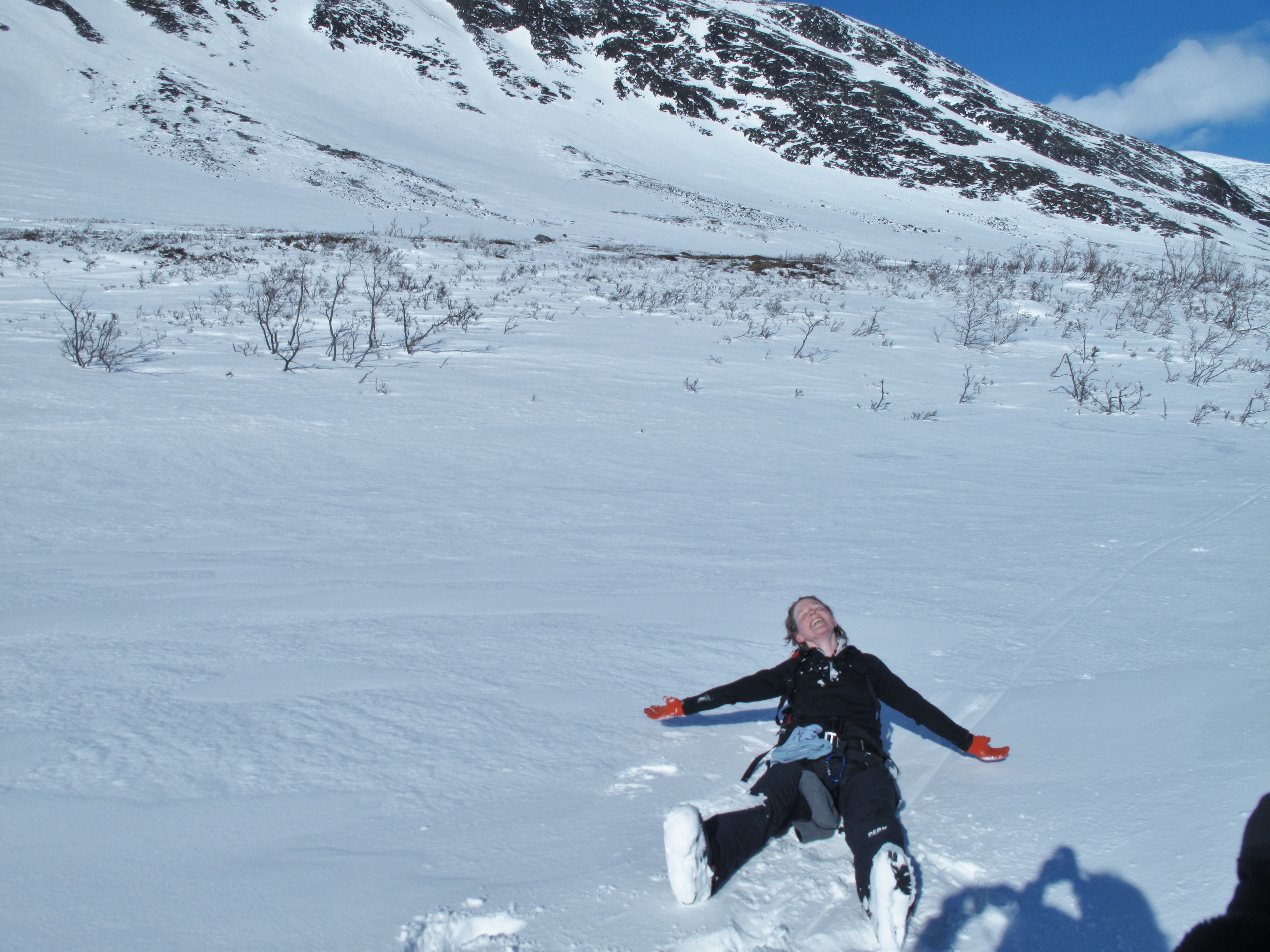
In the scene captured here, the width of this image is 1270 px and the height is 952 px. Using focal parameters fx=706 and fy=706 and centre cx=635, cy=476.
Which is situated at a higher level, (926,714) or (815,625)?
(815,625)

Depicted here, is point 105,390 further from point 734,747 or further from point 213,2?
point 213,2

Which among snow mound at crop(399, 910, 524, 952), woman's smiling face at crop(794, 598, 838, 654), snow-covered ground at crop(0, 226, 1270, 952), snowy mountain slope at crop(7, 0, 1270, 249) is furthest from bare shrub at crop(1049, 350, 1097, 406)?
snowy mountain slope at crop(7, 0, 1270, 249)

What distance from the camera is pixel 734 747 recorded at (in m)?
2.14

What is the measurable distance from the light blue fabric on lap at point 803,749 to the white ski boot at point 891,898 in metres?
0.47

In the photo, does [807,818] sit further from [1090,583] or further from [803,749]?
[1090,583]

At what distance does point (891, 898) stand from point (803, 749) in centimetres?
55

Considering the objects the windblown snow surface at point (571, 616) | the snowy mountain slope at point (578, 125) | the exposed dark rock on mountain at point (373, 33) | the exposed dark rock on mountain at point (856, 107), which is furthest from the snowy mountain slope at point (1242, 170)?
the windblown snow surface at point (571, 616)

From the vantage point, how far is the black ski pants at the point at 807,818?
1.56m

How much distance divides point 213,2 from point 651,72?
119 feet

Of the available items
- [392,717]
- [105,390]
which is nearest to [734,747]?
[392,717]

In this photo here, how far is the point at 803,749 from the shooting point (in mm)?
1955

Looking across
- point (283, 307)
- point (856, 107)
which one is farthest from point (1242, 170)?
point (283, 307)

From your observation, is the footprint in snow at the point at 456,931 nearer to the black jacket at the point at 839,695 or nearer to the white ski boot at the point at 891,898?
the white ski boot at the point at 891,898

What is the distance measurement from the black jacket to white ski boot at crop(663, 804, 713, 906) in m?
0.63
